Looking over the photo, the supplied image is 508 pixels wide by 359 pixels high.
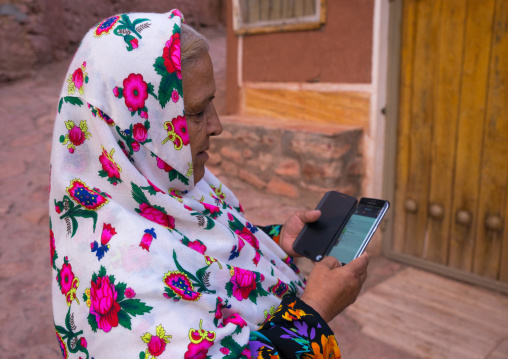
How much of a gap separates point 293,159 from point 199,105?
2621 millimetres

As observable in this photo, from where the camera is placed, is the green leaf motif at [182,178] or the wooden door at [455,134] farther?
the wooden door at [455,134]

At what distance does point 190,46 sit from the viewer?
3.69 ft

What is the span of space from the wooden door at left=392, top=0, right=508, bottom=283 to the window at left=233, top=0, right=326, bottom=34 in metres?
0.74

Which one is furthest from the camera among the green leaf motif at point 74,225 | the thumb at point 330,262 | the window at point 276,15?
the window at point 276,15

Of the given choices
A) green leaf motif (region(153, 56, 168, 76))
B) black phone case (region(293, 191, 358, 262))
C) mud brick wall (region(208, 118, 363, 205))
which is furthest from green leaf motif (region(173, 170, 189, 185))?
mud brick wall (region(208, 118, 363, 205))

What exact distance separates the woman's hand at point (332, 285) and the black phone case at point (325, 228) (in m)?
0.14

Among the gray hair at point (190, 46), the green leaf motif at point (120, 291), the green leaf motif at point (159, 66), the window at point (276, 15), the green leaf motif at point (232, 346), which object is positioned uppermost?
the window at point (276, 15)

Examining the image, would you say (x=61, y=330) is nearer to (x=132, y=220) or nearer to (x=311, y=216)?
(x=132, y=220)

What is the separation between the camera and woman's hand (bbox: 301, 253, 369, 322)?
1189 millimetres

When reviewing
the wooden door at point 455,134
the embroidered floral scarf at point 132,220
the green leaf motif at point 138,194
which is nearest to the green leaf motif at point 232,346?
the embroidered floral scarf at point 132,220

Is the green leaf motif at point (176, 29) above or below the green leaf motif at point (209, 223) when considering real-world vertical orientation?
above

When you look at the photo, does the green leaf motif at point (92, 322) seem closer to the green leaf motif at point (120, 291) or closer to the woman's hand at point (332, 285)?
the green leaf motif at point (120, 291)

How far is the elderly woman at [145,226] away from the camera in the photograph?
96 centimetres

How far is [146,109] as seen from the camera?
3.48ft
